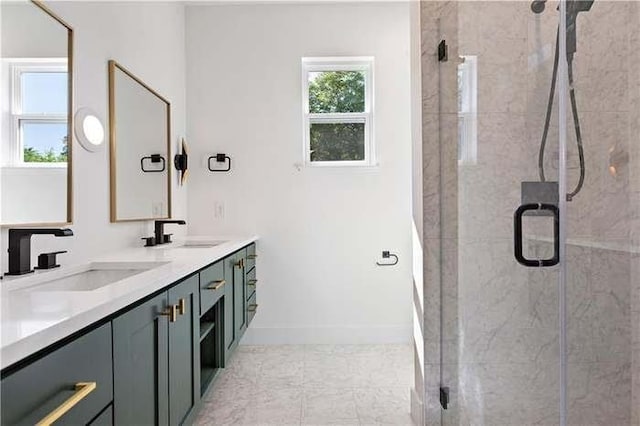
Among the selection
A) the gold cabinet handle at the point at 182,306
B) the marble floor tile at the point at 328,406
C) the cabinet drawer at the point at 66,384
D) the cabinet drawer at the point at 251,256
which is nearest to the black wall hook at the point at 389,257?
the cabinet drawer at the point at 251,256

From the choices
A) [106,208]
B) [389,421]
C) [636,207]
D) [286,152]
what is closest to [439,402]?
[389,421]

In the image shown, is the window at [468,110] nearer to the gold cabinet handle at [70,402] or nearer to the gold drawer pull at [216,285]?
the gold drawer pull at [216,285]

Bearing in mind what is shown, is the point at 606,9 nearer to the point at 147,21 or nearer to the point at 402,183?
the point at 402,183

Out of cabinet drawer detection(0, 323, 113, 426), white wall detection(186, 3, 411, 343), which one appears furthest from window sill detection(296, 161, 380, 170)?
cabinet drawer detection(0, 323, 113, 426)

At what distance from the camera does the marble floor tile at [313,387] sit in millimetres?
2104

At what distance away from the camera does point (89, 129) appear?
1.87 meters

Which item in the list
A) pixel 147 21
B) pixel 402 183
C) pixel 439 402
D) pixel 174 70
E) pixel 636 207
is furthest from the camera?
pixel 402 183

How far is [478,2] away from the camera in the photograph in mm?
1757

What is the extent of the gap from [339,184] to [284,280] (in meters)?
0.89

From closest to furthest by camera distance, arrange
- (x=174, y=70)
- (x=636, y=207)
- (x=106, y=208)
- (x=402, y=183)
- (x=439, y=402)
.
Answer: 1. (x=636, y=207)
2. (x=439, y=402)
3. (x=106, y=208)
4. (x=174, y=70)
5. (x=402, y=183)

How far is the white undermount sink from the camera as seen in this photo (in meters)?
1.39

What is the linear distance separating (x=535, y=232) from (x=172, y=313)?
137 centimetres

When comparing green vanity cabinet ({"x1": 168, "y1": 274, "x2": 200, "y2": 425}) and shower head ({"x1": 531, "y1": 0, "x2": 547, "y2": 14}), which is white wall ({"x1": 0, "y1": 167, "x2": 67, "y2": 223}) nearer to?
green vanity cabinet ({"x1": 168, "y1": 274, "x2": 200, "y2": 425})

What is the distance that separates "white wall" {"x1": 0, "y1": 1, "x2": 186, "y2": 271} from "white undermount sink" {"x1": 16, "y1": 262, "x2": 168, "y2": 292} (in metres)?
0.12
